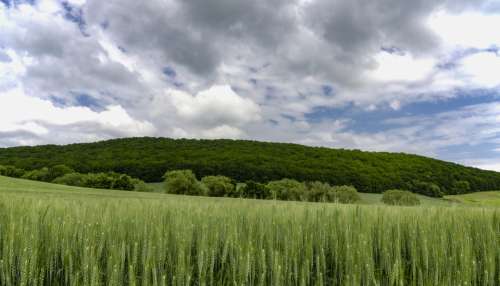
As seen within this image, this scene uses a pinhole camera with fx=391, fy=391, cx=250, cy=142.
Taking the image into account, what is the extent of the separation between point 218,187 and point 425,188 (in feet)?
102

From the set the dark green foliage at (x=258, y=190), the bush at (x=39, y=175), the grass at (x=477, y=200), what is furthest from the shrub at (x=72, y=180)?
the grass at (x=477, y=200)

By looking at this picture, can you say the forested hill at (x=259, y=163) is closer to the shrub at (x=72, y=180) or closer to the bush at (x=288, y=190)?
the bush at (x=288, y=190)

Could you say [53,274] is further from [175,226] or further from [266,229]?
[266,229]

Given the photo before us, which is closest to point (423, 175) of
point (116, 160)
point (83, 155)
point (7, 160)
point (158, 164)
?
point (158, 164)

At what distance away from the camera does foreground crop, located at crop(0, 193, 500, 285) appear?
2.72 metres

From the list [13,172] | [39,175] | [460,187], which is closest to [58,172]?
[39,175]

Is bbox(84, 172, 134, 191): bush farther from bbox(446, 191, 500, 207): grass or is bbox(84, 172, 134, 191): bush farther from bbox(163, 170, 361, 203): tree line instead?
bbox(446, 191, 500, 207): grass

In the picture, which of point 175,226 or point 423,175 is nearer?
point 175,226

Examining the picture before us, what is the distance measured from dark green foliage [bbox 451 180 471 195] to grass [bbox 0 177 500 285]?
204ft

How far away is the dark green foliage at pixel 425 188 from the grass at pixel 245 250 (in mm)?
55808

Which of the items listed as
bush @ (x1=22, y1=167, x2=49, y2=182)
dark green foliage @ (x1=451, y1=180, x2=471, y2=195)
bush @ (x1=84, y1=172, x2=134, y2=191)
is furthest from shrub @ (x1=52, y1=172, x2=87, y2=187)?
dark green foliage @ (x1=451, y1=180, x2=471, y2=195)

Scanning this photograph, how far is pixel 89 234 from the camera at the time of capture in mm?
3258

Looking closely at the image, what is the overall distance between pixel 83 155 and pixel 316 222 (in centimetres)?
6871

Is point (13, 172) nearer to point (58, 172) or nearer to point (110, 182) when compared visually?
point (58, 172)
